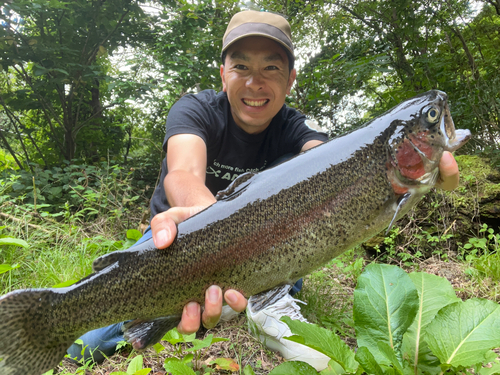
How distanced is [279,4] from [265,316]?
7.18 m

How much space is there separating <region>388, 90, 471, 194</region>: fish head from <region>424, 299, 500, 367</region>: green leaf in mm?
744

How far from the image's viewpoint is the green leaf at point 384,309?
1755 mm

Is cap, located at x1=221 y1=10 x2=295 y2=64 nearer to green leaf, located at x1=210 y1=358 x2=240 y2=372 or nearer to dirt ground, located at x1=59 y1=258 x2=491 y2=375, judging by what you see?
dirt ground, located at x1=59 y1=258 x2=491 y2=375

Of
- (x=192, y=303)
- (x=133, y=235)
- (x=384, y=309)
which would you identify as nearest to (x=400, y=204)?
(x=384, y=309)

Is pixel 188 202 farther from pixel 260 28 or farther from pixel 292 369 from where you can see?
pixel 260 28

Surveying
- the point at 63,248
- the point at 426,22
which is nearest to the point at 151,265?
the point at 63,248

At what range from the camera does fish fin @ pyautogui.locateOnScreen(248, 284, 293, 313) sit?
185 centimetres

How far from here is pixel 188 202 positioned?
7.85ft

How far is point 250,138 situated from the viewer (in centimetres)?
366

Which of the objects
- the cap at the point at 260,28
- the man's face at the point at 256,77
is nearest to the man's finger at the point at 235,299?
the man's face at the point at 256,77

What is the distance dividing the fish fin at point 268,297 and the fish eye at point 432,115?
1.34 meters

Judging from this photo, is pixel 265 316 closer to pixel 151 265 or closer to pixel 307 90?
pixel 151 265

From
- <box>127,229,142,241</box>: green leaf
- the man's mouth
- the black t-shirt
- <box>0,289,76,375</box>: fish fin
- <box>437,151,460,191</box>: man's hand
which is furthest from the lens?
<box>127,229,142,241</box>: green leaf

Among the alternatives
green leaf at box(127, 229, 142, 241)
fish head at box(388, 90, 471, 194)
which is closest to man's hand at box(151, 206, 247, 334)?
fish head at box(388, 90, 471, 194)
